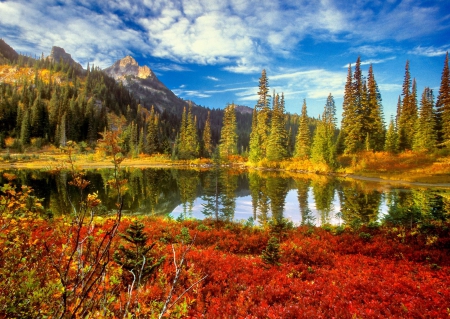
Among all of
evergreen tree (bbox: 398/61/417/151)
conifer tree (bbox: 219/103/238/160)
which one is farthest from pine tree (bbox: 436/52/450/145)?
conifer tree (bbox: 219/103/238/160)

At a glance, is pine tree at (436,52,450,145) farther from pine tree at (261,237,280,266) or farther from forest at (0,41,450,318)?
pine tree at (261,237,280,266)

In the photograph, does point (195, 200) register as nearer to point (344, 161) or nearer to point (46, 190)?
point (46, 190)

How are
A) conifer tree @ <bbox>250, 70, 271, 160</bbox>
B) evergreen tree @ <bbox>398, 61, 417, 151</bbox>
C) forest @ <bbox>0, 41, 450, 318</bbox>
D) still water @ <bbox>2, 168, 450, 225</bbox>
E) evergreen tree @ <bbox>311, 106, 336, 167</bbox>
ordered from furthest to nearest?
1. conifer tree @ <bbox>250, 70, 271, 160</bbox>
2. evergreen tree @ <bbox>398, 61, 417, 151</bbox>
3. evergreen tree @ <bbox>311, 106, 336, 167</bbox>
4. still water @ <bbox>2, 168, 450, 225</bbox>
5. forest @ <bbox>0, 41, 450, 318</bbox>

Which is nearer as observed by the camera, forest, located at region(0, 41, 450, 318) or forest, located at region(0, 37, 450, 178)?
forest, located at region(0, 41, 450, 318)

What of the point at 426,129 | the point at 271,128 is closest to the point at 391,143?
the point at 426,129

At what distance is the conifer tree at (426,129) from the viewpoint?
39625 mm

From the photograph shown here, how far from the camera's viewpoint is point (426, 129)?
40.5 meters

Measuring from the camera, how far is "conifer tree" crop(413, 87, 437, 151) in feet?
130

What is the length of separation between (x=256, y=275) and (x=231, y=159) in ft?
194

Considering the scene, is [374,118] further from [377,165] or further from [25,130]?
[25,130]

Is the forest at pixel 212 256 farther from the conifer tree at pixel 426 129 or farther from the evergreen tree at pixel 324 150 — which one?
the evergreen tree at pixel 324 150

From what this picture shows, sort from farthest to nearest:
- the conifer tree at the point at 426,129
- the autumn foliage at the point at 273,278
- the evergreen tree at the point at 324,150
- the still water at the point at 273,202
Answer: the evergreen tree at the point at 324,150, the conifer tree at the point at 426,129, the still water at the point at 273,202, the autumn foliage at the point at 273,278

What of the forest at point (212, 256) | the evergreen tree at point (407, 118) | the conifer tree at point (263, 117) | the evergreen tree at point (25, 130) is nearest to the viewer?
the forest at point (212, 256)

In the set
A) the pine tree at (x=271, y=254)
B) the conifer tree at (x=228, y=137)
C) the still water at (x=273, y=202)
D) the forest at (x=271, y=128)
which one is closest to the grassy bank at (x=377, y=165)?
the forest at (x=271, y=128)
